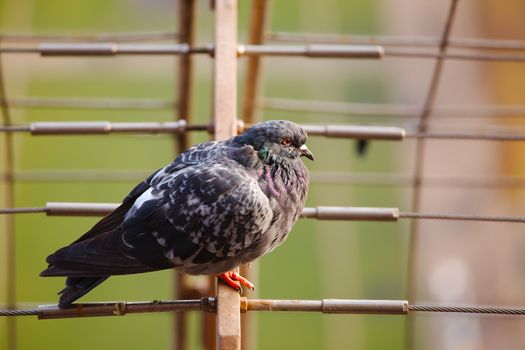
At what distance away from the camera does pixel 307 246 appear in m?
7.02

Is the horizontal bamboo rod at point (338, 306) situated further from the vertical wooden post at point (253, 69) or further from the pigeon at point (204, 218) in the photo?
the vertical wooden post at point (253, 69)

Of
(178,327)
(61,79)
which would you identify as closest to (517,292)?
(178,327)

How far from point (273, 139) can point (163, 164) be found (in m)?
5.18

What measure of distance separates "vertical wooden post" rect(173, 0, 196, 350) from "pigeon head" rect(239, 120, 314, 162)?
891 mm

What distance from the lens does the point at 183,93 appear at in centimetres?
376

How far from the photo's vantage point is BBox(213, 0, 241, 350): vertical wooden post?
2221 millimetres

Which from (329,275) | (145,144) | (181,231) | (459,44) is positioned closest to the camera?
(181,231)

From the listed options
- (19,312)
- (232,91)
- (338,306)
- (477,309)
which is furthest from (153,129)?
(477,309)

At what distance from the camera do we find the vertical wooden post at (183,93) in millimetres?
3477

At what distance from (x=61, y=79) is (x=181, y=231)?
22.5 ft

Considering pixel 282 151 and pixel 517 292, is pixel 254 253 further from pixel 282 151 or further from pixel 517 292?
pixel 517 292

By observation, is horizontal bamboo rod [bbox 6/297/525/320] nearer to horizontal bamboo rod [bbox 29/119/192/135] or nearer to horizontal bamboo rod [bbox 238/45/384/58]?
horizontal bamboo rod [bbox 29/119/192/135]

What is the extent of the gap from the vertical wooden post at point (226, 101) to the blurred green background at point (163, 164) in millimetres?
2018

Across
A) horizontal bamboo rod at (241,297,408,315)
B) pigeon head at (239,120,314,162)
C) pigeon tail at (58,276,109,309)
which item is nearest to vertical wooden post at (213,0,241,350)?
horizontal bamboo rod at (241,297,408,315)
